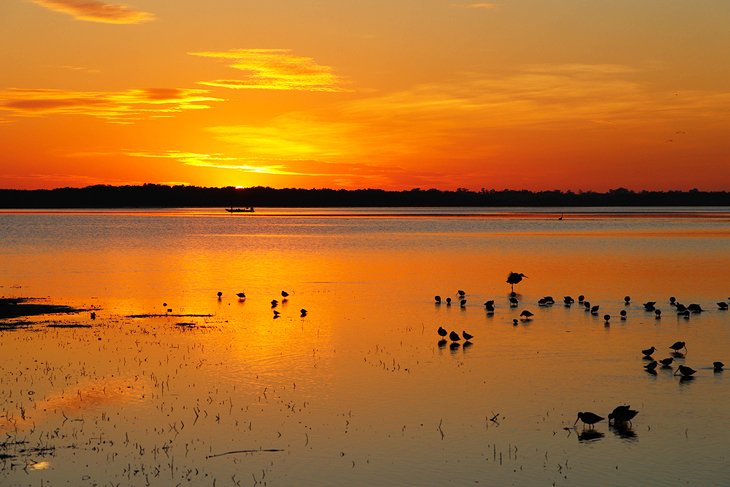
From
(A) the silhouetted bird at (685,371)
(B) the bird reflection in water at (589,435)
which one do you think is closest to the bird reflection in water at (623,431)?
(B) the bird reflection in water at (589,435)

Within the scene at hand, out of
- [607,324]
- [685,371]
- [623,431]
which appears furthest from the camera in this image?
[607,324]

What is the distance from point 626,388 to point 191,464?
10926 mm

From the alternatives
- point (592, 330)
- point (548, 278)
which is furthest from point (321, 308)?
point (548, 278)

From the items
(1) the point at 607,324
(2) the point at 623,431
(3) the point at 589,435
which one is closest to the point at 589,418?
(3) the point at 589,435

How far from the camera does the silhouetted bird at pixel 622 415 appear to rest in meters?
17.3

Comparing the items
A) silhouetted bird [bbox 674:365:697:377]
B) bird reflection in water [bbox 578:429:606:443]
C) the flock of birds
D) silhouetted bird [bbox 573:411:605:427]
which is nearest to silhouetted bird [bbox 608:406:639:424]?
the flock of birds

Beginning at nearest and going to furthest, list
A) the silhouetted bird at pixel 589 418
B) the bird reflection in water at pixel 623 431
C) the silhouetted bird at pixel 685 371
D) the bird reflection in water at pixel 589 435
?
the bird reflection in water at pixel 589 435
the bird reflection in water at pixel 623 431
the silhouetted bird at pixel 589 418
the silhouetted bird at pixel 685 371

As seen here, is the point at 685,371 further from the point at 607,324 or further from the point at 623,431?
the point at 607,324

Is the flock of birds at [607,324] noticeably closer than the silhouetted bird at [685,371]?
Yes

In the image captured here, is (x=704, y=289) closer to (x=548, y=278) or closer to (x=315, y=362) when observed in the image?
(x=548, y=278)

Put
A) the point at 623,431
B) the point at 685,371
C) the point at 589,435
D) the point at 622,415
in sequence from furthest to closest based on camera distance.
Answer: the point at 685,371 < the point at 622,415 < the point at 623,431 < the point at 589,435

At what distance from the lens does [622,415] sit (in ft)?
57.0

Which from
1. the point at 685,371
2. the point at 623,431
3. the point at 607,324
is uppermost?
the point at 685,371

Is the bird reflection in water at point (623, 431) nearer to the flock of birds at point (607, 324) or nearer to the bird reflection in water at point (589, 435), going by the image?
the flock of birds at point (607, 324)
